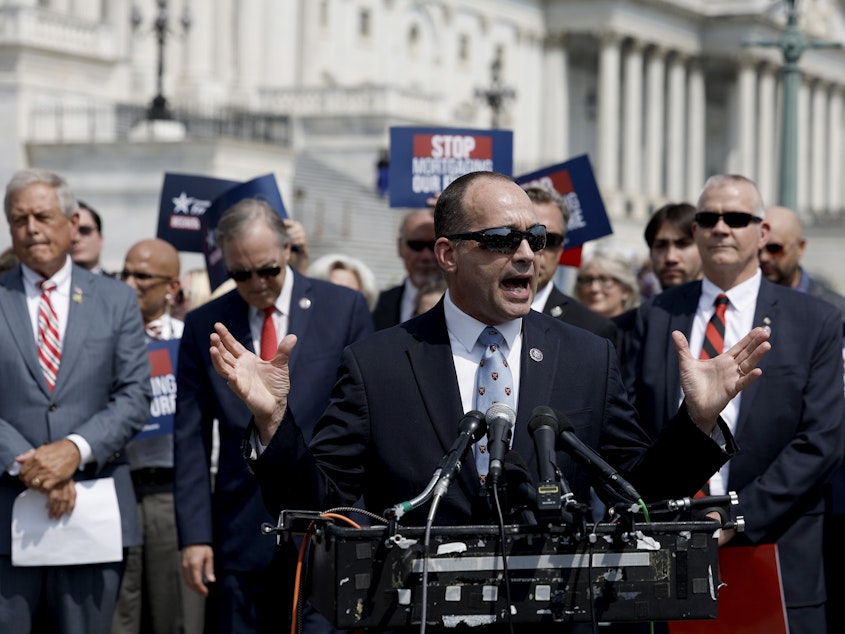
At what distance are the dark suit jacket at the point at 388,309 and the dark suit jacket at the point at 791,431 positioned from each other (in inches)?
115

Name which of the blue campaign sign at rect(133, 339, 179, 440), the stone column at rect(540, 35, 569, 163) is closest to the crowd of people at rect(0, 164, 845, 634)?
the blue campaign sign at rect(133, 339, 179, 440)

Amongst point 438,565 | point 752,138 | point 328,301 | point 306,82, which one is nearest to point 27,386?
point 328,301

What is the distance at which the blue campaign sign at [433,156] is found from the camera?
10.9 meters

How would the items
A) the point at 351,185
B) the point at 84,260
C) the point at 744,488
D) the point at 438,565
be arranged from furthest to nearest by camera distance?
the point at 351,185
the point at 84,260
the point at 744,488
the point at 438,565

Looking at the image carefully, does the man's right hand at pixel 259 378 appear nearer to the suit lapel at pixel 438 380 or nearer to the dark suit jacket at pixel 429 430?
the dark suit jacket at pixel 429 430

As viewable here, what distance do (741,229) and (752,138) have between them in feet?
262

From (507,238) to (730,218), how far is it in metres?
2.42

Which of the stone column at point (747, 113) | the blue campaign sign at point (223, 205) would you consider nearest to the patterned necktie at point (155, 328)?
the blue campaign sign at point (223, 205)

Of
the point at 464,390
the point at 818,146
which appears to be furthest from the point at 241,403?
the point at 818,146

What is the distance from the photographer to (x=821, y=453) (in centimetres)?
695

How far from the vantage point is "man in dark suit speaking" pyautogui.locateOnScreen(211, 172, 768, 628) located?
508 centimetres

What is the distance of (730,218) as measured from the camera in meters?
7.20

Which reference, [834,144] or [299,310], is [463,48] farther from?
[299,310]

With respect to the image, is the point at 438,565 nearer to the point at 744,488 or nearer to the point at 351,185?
the point at 744,488
